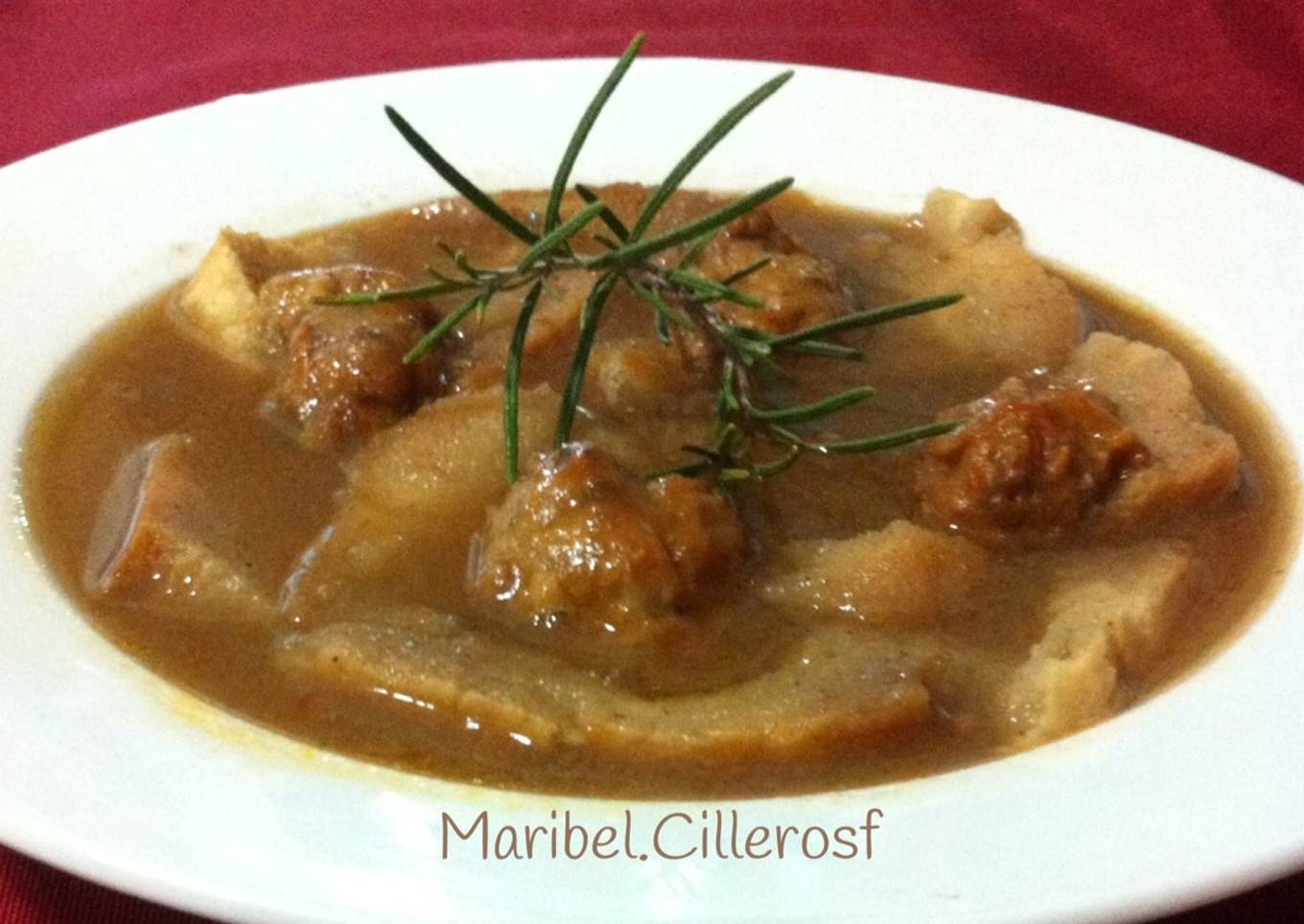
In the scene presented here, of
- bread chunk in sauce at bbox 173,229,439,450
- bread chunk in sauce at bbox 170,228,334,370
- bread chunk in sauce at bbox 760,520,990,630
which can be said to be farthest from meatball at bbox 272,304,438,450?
bread chunk in sauce at bbox 760,520,990,630

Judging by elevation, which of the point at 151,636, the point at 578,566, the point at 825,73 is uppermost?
the point at 825,73

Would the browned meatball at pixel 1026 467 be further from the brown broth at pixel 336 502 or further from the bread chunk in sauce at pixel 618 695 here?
the bread chunk in sauce at pixel 618 695

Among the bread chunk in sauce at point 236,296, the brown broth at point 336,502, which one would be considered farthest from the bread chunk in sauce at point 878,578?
the bread chunk in sauce at point 236,296

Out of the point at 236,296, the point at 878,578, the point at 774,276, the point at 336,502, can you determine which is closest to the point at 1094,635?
the point at 878,578

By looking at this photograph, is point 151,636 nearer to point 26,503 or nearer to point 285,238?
point 26,503

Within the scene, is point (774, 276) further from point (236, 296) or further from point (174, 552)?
point (174, 552)

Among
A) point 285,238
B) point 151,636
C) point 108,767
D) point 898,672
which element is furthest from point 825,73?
point 108,767

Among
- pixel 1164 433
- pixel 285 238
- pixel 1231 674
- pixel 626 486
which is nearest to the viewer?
pixel 1231 674
